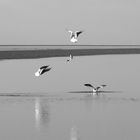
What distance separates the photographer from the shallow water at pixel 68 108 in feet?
44.9

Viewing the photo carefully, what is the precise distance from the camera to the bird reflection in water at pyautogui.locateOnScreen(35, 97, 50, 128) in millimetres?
14992

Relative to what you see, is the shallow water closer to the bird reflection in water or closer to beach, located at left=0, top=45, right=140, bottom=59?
the bird reflection in water

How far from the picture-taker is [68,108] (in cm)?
1753

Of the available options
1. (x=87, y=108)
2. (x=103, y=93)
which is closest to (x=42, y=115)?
(x=87, y=108)

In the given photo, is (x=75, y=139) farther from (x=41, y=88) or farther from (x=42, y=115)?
(x=41, y=88)

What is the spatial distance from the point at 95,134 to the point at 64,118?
7.58ft

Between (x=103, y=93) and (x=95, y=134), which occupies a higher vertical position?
(x=103, y=93)

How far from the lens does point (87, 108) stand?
1752 cm

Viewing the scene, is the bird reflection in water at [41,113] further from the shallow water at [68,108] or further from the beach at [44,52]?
the beach at [44,52]

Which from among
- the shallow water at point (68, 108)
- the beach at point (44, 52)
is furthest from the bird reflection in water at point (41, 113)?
the beach at point (44, 52)

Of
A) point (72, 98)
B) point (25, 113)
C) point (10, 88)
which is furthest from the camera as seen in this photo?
point (10, 88)

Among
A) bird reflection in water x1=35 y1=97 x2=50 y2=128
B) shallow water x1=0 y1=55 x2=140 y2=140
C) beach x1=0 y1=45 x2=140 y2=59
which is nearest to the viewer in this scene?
shallow water x1=0 y1=55 x2=140 y2=140

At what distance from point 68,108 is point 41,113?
3.53 ft

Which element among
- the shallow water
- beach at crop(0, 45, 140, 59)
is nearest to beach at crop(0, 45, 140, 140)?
the shallow water
